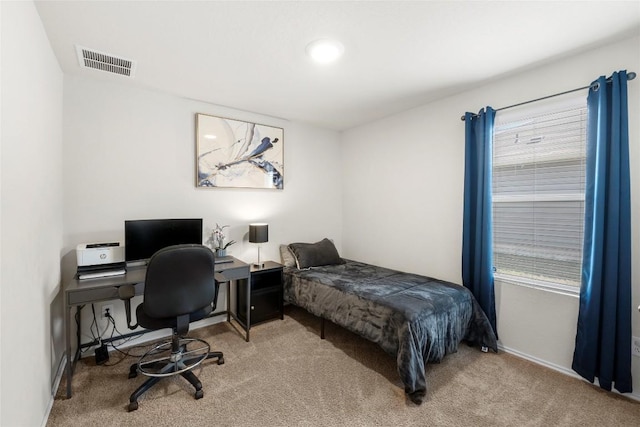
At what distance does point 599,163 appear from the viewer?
2.03 meters

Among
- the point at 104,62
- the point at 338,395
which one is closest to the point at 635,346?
the point at 338,395

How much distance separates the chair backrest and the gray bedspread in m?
1.22

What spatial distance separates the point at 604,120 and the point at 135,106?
3885mm

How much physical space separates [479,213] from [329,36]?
6.53 ft

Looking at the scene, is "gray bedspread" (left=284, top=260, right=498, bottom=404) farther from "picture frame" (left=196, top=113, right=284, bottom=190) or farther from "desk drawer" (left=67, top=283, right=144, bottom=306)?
"desk drawer" (left=67, top=283, right=144, bottom=306)

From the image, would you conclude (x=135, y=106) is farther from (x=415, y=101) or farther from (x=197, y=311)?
(x=415, y=101)

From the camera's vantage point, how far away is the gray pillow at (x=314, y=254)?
353 centimetres

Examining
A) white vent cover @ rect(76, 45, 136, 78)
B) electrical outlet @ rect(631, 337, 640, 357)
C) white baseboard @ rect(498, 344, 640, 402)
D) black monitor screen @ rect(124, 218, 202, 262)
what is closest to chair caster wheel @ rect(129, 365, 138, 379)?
black monitor screen @ rect(124, 218, 202, 262)

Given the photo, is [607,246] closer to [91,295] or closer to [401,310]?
[401,310]

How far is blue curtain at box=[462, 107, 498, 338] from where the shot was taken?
8.63 feet

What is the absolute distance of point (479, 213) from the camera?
266cm

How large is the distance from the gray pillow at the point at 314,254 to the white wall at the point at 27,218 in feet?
7.32

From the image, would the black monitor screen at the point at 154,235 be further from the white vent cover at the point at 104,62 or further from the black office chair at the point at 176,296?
the white vent cover at the point at 104,62

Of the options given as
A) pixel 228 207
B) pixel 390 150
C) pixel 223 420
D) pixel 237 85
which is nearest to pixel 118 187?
pixel 228 207
